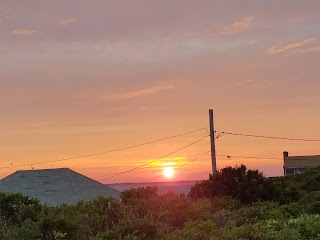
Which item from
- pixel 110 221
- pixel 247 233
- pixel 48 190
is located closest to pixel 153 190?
pixel 110 221

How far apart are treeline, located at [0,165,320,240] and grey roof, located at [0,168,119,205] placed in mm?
15659

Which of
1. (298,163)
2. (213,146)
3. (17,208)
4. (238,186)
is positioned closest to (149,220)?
(17,208)

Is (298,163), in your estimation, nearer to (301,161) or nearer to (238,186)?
(301,161)

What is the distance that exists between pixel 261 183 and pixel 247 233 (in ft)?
42.2

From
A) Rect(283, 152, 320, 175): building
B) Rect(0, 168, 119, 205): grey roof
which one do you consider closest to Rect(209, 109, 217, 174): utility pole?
Rect(0, 168, 119, 205): grey roof

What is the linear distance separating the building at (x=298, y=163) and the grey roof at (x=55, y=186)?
37748 millimetres

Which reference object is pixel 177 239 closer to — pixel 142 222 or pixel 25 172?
pixel 142 222

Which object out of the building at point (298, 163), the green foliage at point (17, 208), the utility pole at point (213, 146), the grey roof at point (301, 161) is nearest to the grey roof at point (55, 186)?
the utility pole at point (213, 146)

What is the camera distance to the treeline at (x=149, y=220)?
34.3 feet

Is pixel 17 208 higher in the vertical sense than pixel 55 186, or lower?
higher

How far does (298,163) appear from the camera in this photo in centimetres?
6962

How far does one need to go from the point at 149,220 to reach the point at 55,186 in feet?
87.9

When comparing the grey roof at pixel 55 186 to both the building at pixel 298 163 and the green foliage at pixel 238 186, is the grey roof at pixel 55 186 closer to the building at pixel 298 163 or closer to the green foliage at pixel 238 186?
the green foliage at pixel 238 186

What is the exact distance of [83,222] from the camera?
1132 cm
